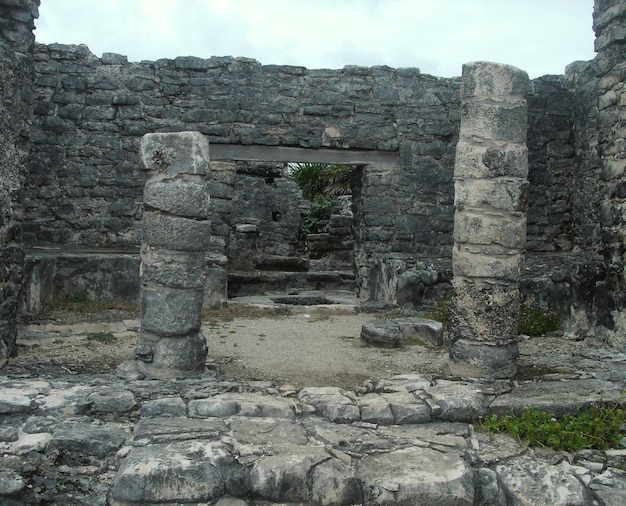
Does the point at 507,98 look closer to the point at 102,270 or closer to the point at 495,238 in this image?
the point at 495,238

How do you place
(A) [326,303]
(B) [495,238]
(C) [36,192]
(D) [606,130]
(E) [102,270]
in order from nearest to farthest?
(B) [495,238] < (D) [606,130] < (E) [102,270] < (C) [36,192] < (A) [326,303]

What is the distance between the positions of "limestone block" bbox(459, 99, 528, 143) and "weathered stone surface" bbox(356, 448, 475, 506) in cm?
299

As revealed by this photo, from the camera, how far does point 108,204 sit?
35.0 feet

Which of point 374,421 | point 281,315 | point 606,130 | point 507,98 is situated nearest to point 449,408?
point 374,421

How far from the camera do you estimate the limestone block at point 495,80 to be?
20.1ft

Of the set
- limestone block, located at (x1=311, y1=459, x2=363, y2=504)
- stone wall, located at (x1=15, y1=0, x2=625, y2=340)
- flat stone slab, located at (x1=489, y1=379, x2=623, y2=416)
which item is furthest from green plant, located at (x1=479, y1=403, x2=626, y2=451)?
stone wall, located at (x1=15, y1=0, x2=625, y2=340)

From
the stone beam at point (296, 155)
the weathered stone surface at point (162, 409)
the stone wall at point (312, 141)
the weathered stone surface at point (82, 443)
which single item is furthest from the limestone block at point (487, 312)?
the stone beam at point (296, 155)

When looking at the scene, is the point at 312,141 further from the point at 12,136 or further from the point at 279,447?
the point at 279,447

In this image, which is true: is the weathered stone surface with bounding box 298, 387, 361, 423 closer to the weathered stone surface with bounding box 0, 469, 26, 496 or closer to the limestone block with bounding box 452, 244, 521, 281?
the limestone block with bounding box 452, 244, 521, 281

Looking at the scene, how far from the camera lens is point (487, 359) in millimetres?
6012

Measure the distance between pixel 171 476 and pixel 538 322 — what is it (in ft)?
17.6

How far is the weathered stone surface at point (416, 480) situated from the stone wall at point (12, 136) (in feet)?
11.7

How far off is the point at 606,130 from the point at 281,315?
4.68 meters

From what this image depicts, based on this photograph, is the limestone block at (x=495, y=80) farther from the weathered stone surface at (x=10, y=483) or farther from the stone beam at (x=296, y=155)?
the stone beam at (x=296, y=155)
